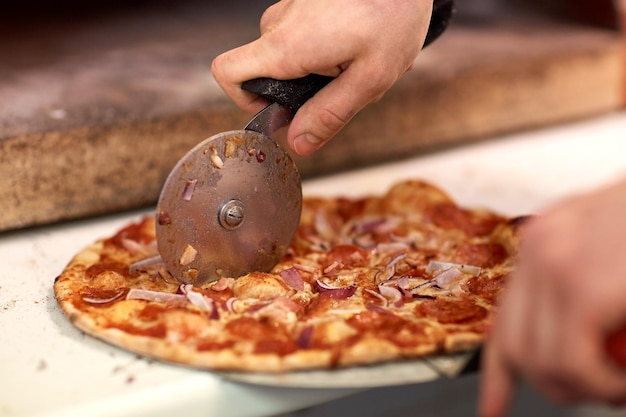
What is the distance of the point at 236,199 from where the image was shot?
1543 mm

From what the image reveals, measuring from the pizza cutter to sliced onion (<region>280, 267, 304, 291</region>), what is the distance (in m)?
0.06

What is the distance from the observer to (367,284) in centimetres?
157

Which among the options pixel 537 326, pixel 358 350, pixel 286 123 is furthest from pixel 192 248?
pixel 537 326

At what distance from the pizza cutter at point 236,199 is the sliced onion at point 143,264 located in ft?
0.41

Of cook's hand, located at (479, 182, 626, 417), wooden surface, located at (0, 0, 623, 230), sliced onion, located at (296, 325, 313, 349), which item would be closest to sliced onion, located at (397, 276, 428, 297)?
sliced onion, located at (296, 325, 313, 349)

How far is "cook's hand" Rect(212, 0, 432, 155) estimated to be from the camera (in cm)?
149

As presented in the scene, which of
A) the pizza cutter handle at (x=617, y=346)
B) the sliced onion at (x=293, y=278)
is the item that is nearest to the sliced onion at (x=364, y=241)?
the sliced onion at (x=293, y=278)

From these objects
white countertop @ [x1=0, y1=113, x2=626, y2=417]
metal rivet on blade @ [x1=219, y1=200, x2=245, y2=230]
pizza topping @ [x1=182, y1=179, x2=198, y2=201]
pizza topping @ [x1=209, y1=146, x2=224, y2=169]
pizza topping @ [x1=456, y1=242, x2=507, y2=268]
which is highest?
pizza topping @ [x1=209, y1=146, x2=224, y2=169]

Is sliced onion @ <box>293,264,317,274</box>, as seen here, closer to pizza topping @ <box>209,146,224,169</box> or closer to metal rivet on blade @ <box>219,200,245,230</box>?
metal rivet on blade @ <box>219,200,245,230</box>

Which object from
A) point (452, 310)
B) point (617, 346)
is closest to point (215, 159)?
point (452, 310)

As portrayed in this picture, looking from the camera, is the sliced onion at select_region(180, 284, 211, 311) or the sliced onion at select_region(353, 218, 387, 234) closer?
the sliced onion at select_region(180, 284, 211, 311)

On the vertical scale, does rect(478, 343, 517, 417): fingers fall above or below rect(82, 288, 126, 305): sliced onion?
above

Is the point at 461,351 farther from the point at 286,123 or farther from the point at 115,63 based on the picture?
the point at 115,63

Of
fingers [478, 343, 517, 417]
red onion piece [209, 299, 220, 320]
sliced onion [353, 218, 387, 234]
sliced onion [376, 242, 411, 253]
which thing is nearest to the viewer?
fingers [478, 343, 517, 417]
